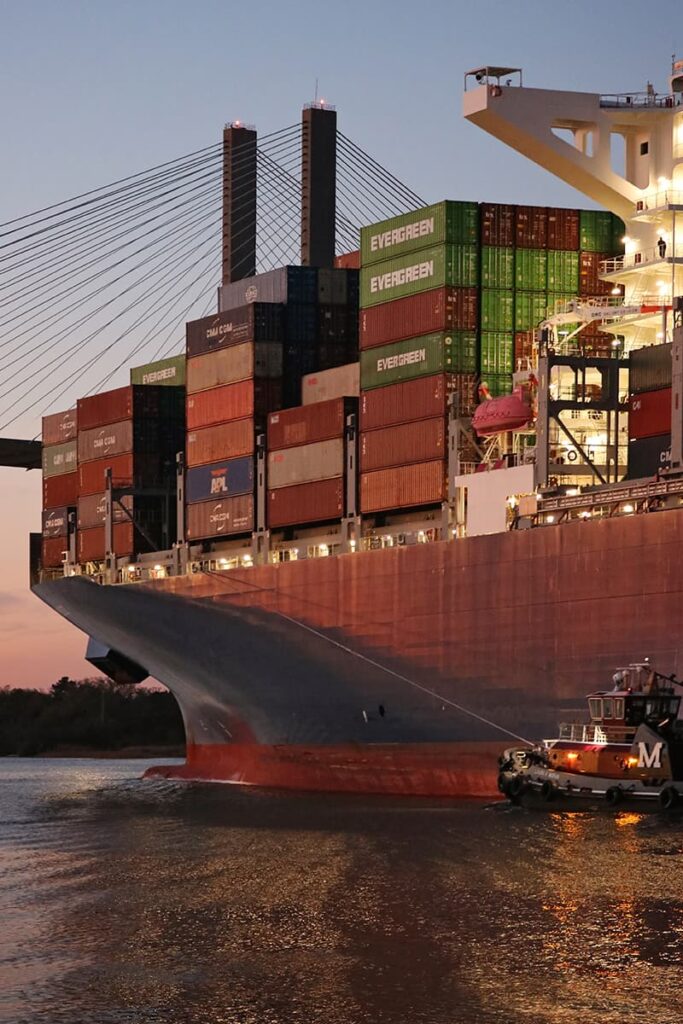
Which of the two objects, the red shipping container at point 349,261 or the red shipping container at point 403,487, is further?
the red shipping container at point 349,261

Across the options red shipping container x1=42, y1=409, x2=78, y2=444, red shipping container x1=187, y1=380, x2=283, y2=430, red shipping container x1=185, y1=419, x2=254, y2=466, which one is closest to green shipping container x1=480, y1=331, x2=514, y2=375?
red shipping container x1=187, y1=380, x2=283, y2=430

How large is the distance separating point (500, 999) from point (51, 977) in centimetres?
565

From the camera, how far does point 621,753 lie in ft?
127

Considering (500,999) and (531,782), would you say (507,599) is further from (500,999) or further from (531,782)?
(500,999)

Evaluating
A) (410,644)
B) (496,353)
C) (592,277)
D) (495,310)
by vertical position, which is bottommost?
(410,644)

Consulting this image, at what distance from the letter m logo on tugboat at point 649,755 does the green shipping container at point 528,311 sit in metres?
14.3

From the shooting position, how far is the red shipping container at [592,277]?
4897cm

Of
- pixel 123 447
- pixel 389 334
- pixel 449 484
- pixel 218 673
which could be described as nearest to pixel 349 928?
pixel 449 484

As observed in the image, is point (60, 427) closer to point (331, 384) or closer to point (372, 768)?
point (331, 384)

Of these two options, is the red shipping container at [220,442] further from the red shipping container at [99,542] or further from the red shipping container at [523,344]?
the red shipping container at [523,344]

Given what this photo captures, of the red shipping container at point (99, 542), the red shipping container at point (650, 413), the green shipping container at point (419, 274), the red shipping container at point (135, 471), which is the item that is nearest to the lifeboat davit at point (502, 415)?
the red shipping container at point (650, 413)

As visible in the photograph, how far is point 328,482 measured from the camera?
50.8 m

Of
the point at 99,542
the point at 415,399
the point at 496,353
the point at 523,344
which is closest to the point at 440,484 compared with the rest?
the point at 415,399

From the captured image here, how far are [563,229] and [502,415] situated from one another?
7.22 metres
